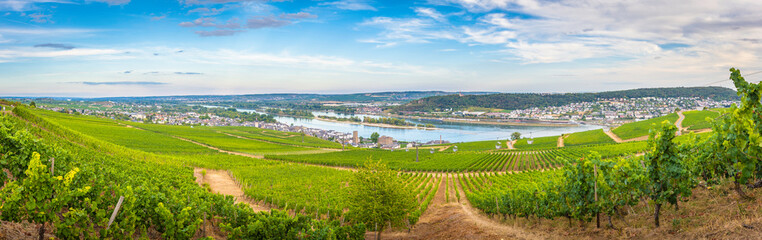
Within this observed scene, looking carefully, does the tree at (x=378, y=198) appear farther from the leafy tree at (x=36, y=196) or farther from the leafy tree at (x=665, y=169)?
the leafy tree at (x=36, y=196)

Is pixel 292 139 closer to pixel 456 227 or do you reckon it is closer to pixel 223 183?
pixel 223 183

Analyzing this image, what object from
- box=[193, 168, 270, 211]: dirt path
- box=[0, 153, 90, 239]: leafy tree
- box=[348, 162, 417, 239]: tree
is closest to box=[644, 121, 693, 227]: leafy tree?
box=[348, 162, 417, 239]: tree

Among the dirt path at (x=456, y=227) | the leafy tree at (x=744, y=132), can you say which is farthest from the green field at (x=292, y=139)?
the leafy tree at (x=744, y=132)

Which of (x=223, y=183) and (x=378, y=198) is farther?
(x=223, y=183)

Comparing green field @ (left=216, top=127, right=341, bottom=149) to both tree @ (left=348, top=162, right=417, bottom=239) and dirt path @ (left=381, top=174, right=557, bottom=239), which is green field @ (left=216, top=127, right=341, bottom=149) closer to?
dirt path @ (left=381, top=174, right=557, bottom=239)

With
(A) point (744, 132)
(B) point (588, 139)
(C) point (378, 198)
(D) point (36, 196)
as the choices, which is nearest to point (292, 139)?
(B) point (588, 139)
